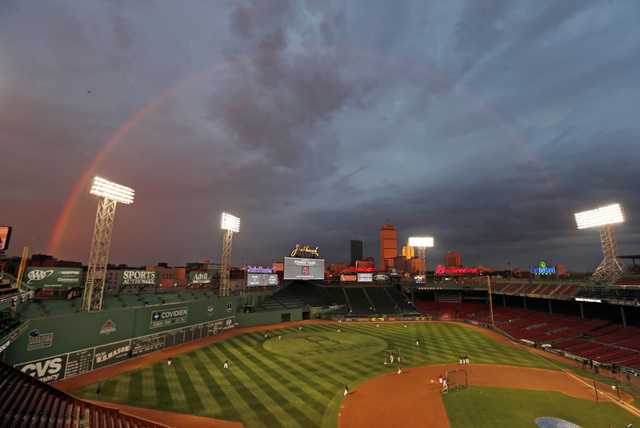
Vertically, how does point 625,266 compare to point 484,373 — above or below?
above

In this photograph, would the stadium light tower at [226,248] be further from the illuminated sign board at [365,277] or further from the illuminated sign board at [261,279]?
the illuminated sign board at [365,277]

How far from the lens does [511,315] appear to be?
6019 cm

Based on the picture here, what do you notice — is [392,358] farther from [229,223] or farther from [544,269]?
[544,269]

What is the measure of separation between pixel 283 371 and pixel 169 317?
19.9 meters

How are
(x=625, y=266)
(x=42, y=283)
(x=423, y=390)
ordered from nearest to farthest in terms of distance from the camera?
(x=423, y=390) → (x=42, y=283) → (x=625, y=266)

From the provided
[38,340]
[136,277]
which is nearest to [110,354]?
[38,340]

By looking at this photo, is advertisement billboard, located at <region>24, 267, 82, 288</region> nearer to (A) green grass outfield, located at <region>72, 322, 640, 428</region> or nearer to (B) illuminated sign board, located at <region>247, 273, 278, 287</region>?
(A) green grass outfield, located at <region>72, 322, 640, 428</region>

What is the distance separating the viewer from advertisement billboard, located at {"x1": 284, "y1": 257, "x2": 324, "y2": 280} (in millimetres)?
71062

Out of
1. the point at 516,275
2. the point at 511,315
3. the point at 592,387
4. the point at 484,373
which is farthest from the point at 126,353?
the point at 516,275

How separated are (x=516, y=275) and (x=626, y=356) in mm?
129586

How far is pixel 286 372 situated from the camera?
98.3 ft

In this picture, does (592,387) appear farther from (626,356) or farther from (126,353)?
(126,353)

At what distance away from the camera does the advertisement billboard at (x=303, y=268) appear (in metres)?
71.1

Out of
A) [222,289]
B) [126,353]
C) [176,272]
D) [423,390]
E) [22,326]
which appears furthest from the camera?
[176,272]
